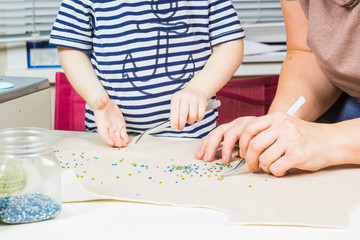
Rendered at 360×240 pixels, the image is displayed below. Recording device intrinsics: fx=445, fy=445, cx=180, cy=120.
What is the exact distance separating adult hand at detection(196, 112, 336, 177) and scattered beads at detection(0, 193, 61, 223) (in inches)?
12.3

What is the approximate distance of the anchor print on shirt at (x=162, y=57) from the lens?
1044 millimetres

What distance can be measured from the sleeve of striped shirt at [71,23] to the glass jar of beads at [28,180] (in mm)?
512

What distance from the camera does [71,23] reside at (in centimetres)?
103

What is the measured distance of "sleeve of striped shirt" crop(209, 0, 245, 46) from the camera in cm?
105

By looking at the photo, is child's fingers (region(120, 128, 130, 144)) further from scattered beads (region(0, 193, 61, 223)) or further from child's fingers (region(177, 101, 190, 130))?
scattered beads (region(0, 193, 61, 223))

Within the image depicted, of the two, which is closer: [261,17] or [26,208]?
[26,208]

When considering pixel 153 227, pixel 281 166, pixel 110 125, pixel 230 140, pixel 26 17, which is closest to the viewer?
pixel 153 227

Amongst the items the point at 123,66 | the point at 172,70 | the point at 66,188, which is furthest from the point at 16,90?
the point at 66,188

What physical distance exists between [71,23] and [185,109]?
39 centimetres

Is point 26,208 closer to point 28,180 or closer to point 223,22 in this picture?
point 28,180

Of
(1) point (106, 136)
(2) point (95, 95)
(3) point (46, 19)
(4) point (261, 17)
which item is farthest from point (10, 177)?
(4) point (261, 17)

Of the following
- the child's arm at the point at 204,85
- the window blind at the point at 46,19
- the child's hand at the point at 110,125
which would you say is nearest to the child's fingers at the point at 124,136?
the child's hand at the point at 110,125

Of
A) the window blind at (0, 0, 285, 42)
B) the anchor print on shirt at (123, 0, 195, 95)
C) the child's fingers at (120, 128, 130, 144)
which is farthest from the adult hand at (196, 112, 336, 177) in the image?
the window blind at (0, 0, 285, 42)

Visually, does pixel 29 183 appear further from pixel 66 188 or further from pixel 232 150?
pixel 232 150
